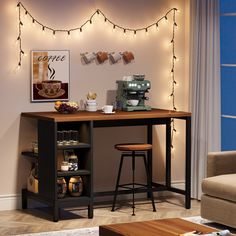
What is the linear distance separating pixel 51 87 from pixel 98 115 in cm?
60

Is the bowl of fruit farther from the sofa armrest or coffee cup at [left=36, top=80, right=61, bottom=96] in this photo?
the sofa armrest

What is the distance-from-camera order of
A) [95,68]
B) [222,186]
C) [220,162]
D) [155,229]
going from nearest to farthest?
[155,229] → [222,186] → [220,162] → [95,68]

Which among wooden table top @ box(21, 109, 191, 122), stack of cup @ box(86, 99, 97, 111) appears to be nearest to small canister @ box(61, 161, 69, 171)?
wooden table top @ box(21, 109, 191, 122)

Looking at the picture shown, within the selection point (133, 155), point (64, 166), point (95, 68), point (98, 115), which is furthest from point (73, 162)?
point (95, 68)

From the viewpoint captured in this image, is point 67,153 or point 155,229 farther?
point 67,153

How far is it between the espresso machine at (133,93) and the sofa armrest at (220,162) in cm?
101

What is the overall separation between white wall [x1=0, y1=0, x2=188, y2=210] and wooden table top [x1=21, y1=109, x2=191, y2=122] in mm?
232

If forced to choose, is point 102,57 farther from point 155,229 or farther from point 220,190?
point 155,229

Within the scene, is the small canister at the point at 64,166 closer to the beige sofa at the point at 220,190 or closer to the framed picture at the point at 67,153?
the framed picture at the point at 67,153

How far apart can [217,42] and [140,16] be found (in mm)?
831

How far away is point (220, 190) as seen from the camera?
18.6ft

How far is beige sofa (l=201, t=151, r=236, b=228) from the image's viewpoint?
18.4ft

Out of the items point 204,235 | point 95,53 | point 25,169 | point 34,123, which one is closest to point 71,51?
point 95,53

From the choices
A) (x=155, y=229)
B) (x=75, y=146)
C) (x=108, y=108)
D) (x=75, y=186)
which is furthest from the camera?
(x=108, y=108)
